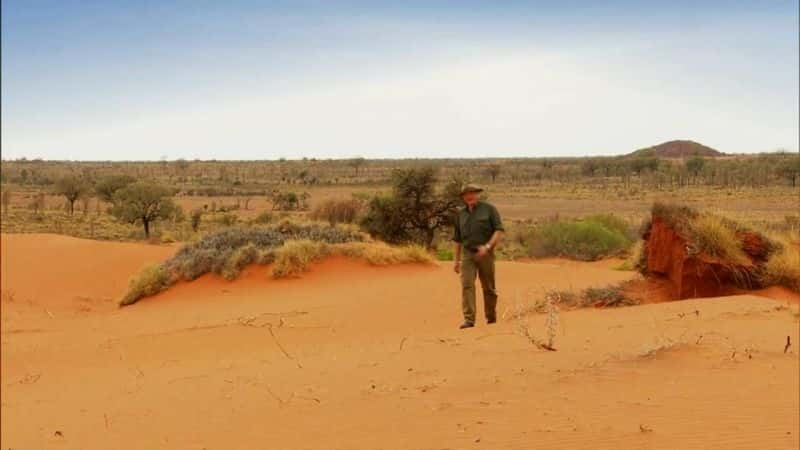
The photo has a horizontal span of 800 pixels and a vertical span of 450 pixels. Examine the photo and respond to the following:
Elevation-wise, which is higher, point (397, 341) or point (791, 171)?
point (791, 171)

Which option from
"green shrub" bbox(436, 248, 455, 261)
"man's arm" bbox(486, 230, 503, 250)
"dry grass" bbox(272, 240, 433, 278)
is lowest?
"green shrub" bbox(436, 248, 455, 261)

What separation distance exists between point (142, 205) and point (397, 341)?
94.8 feet

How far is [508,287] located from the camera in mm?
16109

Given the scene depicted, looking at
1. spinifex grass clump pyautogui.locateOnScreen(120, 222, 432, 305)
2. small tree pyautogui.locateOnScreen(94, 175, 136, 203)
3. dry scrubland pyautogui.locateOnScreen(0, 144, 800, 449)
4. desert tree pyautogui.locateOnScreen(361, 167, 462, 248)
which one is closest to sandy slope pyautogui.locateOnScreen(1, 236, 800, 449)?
dry scrubland pyautogui.locateOnScreen(0, 144, 800, 449)

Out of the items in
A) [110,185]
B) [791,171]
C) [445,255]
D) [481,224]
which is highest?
[791,171]

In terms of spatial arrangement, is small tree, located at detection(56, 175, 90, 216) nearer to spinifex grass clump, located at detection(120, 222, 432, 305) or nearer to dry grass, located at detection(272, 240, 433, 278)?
spinifex grass clump, located at detection(120, 222, 432, 305)

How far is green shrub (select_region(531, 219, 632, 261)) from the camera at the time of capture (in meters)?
24.0

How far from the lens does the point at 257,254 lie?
18062mm

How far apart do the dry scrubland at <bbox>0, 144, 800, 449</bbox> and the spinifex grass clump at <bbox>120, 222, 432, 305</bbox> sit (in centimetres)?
5

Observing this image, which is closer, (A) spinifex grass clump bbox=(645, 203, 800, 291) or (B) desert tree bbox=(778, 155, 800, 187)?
(A) spinifex grass clump bbox=(645, 203, 800, 291)

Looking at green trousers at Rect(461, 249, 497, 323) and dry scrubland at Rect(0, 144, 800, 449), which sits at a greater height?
green trousers at Rect(461, 249, 497, 323)

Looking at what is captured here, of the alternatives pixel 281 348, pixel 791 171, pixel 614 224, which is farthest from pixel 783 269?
pixel 791 171

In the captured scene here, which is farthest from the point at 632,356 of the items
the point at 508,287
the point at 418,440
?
the point at 508,287

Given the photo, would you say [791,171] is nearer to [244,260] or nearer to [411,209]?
[411,209]
